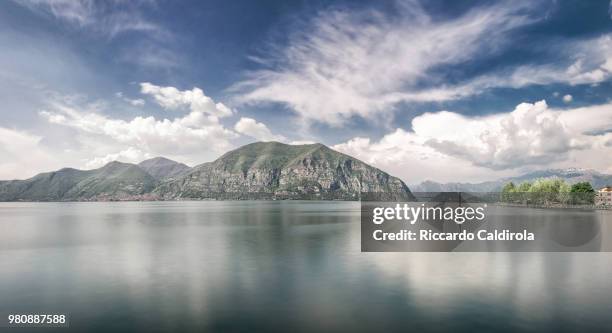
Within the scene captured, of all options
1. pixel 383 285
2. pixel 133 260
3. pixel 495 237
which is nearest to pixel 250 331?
pixel 383 285

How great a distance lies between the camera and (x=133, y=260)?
168 feet

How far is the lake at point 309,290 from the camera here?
83.7ft

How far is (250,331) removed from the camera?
77.2 ft

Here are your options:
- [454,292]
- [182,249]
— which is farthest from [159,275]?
[454,292]

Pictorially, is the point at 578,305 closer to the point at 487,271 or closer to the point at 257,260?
the point at 487,271

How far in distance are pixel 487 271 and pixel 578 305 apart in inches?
548

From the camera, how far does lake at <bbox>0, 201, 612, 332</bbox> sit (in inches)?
1005

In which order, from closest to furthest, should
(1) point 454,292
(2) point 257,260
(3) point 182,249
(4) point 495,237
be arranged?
(1) point 454,292 → (2) point 257,260 → (3) point 182,249 → (4) point 495,237

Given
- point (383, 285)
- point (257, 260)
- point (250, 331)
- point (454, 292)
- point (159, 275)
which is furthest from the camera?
point (257, 260)

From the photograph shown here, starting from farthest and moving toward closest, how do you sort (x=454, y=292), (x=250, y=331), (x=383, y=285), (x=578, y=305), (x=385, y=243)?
(x=385, y=243) → (x=383, y=285) → (x=454, y=292) → (x=578, y=305) → (x=250, y=331)

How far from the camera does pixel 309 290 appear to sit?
3419 cm

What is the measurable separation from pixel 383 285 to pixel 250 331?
17.4 metres

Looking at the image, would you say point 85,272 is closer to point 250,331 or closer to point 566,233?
point 250,331

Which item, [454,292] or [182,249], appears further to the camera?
[182,249]
